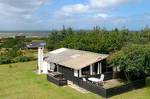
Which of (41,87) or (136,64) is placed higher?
(136,64)

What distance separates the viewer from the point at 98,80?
96.4ft

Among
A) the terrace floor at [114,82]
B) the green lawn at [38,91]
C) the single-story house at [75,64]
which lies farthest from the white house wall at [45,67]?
the terrace floor at [114,82]

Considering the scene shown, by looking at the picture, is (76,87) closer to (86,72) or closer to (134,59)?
(86,72)

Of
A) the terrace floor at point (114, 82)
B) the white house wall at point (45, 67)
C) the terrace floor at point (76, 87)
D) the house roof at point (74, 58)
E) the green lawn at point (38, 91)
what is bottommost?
the green lawn at point (38, 91)

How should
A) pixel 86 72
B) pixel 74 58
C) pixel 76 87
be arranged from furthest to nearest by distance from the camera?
pixel 74 58
pixel 86 72
pixel 76 87

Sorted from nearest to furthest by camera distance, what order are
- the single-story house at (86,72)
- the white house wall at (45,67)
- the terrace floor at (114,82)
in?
the single-story house at (86,72) → the terrace floor at (114,82) → the white house wall at (45,67)

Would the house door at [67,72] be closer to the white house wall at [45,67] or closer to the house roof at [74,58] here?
the house roof at [74,58]

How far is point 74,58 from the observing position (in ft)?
114

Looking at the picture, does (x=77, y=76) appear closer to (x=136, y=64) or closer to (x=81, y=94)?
(x=81, y=94)

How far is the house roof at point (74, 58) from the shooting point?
31.7m

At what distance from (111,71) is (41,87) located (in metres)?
9.32

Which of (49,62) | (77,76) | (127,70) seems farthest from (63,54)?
(127,70)

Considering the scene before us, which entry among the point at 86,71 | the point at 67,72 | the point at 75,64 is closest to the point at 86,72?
the point at 86,71

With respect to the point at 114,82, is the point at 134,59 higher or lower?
higher
